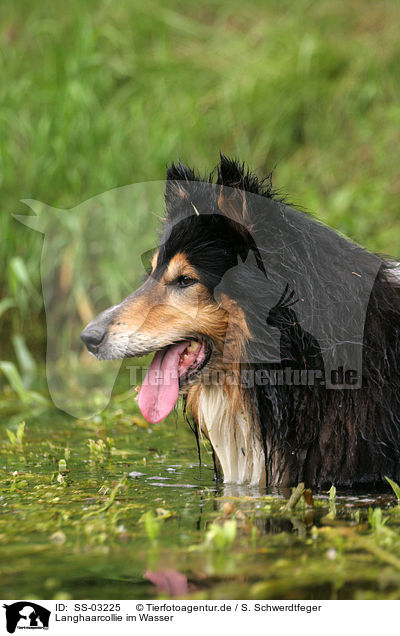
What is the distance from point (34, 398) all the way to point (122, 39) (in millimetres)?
5803

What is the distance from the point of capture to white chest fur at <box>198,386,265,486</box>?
12.4ft

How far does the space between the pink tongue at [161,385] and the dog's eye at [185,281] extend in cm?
28

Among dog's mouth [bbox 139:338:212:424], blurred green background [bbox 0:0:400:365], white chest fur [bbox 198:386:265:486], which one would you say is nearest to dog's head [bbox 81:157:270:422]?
dog's mouth [bbox 139:338:212:424]

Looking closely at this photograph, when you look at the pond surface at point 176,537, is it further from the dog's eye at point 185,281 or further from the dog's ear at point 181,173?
the dog's ear at point 181,173

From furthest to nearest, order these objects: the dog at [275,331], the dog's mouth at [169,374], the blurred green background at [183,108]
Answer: the blurred green background at [183,108]
the dog's mouth at [169,374]
the dog at [275,331]

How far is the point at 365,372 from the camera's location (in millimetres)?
3537

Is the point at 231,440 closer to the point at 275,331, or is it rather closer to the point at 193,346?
the point at 193,346
